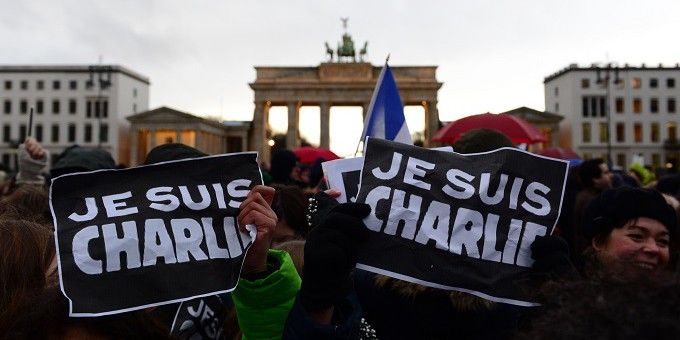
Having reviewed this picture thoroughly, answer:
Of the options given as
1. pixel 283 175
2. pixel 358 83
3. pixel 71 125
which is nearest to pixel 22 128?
pixel 71 125

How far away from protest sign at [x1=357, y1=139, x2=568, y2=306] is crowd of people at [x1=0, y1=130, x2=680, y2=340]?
10 cm

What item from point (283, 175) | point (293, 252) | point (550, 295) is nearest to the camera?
point (550, 295)

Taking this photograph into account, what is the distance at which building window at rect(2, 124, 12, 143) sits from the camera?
81375mm

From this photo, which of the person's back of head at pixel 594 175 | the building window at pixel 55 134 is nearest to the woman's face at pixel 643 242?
the person's back of head at pixel 594 175

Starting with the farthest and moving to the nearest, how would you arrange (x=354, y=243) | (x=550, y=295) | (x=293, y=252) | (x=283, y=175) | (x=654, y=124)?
(x=654, y=124)
(x=283, y=175)
(x=293, y=252)
(x=354, y=243)
(x=550, y=295)

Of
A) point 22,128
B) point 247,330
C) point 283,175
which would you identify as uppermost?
point 22,128

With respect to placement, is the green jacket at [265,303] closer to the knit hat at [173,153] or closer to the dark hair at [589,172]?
the knit hat at [173,153]

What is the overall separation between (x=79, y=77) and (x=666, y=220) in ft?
275

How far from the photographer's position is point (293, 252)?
322 centimetres

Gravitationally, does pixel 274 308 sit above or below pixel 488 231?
below

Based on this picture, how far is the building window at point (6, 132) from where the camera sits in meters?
81.4

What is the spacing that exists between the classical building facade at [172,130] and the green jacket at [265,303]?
210 feet

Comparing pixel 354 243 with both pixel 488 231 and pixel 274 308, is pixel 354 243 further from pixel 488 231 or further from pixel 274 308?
pixel 488 231

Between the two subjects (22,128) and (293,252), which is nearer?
(293,252)
